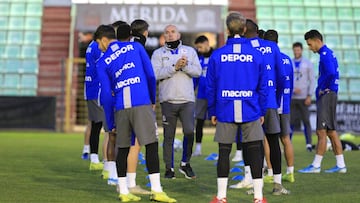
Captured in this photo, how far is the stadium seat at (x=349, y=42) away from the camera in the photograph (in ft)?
85.2

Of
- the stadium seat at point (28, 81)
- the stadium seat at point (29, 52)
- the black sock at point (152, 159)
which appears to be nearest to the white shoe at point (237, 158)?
the black sock at point (152, 159)

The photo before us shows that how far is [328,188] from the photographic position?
8.14 metres

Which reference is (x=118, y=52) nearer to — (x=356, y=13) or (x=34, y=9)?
(x=34, y=9)

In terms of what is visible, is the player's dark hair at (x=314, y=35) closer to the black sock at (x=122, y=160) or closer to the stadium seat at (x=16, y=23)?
the black sock at (x=122, y=160)

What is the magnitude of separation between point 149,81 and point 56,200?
4.82ft

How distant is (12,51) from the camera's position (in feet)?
→ 83.3

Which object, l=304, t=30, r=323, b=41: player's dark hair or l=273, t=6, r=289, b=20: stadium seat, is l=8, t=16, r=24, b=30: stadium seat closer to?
l=273, t=6, r=289, b=20: stadium seat

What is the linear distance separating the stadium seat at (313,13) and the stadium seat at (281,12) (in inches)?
29.1

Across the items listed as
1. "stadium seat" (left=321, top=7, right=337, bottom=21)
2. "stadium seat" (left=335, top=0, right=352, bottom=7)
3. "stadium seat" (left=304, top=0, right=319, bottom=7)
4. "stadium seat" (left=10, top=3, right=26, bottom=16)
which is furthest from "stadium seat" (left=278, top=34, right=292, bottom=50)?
"stadium seat" (left=10, top=3, right=26, bottom=16)

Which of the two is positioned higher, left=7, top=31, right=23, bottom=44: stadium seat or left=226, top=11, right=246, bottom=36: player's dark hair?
left=7, top=31, right=23, bottom=44: stadium seat

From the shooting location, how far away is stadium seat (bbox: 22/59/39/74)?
81.6ft

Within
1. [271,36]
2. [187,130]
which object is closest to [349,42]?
[187,130]

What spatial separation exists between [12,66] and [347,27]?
12.2 metres

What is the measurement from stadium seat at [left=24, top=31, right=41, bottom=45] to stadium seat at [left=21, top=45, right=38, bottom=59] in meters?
0.21
